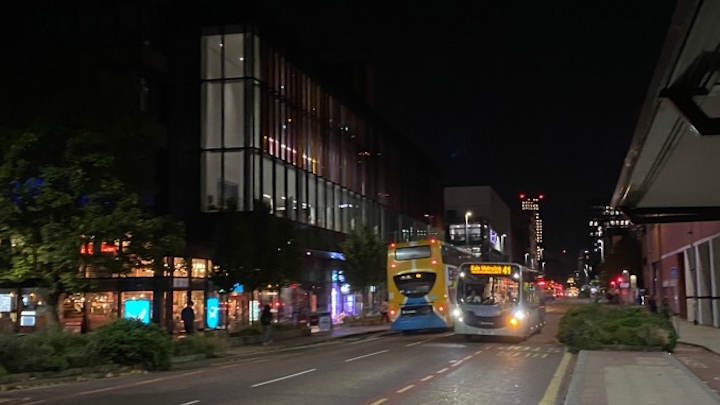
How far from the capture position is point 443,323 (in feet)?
109

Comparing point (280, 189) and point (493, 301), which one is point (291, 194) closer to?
point (280, 189)

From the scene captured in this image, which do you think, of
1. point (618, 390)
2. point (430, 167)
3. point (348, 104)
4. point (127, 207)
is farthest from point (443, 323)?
point (430, 167)

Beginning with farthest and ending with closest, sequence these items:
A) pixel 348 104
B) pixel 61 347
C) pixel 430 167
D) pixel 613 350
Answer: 1. pixel 430 167
2. pixel 348 104
3. pixel 613 350
4. pixel 61 347

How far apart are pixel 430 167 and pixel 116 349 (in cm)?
6373

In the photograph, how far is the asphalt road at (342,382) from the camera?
13.6 m

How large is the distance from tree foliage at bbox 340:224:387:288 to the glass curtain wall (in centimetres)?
267

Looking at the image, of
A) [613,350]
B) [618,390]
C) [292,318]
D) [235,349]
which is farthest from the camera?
[292,318]

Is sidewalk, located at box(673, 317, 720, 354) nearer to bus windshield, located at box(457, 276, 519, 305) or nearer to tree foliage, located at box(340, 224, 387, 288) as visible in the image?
bus windshield, located at box(457, 276, 519, 305)

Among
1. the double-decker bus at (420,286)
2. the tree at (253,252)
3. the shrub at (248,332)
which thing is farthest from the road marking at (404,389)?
the double-decker bus at (420,286)

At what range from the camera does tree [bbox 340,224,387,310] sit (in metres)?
47.2

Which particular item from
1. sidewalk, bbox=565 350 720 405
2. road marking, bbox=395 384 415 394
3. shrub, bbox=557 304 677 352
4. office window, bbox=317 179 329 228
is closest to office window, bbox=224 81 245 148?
office window, bbox=317 179 329 228

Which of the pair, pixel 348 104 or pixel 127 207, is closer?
pixel 127 207

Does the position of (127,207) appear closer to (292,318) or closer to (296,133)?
(292,318)

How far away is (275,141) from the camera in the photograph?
41.8 m
